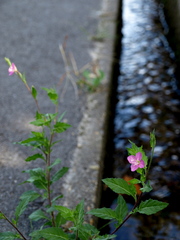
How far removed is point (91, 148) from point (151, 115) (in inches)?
31.9

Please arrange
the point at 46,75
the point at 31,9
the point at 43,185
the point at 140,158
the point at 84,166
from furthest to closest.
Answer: the point at 31,9
the point at 46,75
the point at 84,166
the point at 43,185
the point at 140,158

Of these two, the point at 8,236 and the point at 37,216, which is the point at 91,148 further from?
the point at 8,236

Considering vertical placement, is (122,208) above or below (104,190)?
above

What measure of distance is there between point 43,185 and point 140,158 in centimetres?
48

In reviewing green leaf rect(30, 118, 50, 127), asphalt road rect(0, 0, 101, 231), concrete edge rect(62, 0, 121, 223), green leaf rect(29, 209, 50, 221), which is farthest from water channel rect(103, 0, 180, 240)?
green leaf rect(30, 118, 50, 127)

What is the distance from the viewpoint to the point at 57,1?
14.6 feet

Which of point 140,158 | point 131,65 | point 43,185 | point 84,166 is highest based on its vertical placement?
point 140,158

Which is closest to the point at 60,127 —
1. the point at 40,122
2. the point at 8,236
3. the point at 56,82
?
the point at 40,122

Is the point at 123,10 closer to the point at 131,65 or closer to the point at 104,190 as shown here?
the point at 131,65

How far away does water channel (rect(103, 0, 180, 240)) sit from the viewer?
72.4 inches

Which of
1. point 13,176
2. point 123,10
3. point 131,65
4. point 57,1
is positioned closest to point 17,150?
point 13,176

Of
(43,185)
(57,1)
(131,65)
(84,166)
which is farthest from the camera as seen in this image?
(57,1)

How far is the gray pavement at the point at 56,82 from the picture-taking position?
176 cm

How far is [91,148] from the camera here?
6.63 ft
